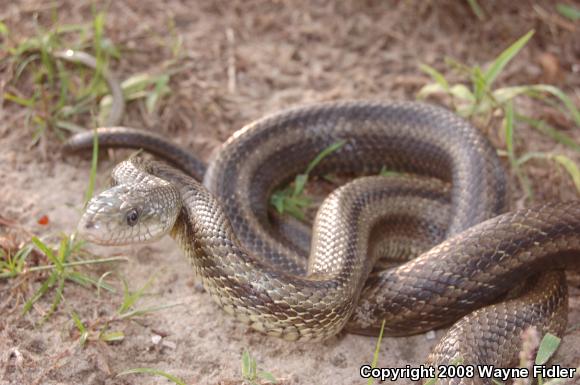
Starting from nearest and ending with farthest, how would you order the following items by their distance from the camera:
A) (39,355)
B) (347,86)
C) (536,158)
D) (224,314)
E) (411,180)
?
(39,355)
(224,314)
(411,180)
(536,158)
(347,86)

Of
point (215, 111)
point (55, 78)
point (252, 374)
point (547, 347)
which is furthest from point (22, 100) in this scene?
point (547, 347)

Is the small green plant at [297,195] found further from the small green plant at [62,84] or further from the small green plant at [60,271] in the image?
the small green plant at [60,271]

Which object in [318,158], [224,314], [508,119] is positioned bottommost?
[224,314]

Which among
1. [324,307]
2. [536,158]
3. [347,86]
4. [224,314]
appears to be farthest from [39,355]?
[536,158]

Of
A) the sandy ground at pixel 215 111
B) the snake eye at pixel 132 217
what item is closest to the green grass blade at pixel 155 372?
the sandy ground at pixel 215 111

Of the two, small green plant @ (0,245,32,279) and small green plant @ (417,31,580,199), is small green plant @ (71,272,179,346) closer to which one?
small green plant @ (0,245,32,279)

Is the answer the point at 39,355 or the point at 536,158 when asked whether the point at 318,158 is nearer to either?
the point at 536,158
